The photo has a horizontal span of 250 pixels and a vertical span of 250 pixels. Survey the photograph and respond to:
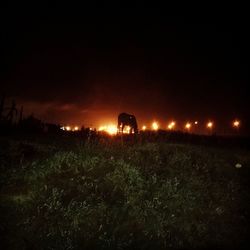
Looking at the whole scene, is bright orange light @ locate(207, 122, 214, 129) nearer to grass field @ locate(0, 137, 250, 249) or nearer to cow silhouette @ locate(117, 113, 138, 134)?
cow silhouette @ locate(117, 113, 138, 134)

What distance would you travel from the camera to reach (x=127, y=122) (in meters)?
31.0

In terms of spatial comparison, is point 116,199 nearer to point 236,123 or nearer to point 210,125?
point 236,123

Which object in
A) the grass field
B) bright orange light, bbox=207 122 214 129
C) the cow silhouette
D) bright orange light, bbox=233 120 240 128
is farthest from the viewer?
bright orange light, bbox=207 122 214 129

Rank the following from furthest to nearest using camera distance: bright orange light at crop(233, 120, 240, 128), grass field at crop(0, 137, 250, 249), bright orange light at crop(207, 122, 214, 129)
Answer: bright orange light at crop(207, 122, 214, 129)
bright orange light at crop(233, 120, 240, 128)
grass field at crop(0, 137, 250, 249)

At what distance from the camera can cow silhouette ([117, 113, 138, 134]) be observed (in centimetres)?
3064

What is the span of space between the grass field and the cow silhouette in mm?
10092

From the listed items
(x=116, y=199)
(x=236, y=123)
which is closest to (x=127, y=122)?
(x=116, y=199)

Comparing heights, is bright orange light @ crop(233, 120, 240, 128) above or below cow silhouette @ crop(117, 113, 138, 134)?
above

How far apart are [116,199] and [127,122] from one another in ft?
54.0

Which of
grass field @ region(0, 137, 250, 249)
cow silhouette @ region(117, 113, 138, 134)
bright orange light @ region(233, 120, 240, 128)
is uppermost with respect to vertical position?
bright orange light @ region(233, 120, 240, 128)

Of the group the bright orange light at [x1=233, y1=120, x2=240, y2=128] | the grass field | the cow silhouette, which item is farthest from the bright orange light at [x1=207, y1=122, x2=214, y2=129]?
the grass field

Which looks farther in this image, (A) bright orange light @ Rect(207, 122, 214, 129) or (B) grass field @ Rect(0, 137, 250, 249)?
(A) bright orange light @ Rect(207, 122, 214, 129)

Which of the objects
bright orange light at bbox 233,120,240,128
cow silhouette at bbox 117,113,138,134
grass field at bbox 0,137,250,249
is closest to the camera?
grass field at bbox 0,137,250,249

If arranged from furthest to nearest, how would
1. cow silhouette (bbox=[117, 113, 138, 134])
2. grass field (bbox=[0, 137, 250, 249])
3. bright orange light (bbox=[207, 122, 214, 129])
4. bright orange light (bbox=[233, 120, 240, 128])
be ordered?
1. bright orange light (bbox=[207, 122, 214, 129])
2. bright orange light (bbox=[233, 120, 240, 128])
3. cow silhouette (bbox=[117, 113, 138, 134])
4. grass field (bbox=[0, 137, 250, 249])
